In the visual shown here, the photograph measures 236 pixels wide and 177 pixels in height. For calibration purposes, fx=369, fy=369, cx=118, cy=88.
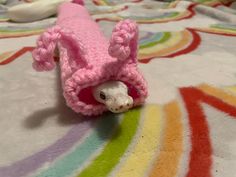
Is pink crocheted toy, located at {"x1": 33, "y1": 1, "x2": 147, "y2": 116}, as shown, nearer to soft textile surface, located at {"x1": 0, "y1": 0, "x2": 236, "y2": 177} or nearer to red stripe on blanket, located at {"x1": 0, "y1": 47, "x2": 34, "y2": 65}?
soft textile surface, located at {"x1": 0, "y1": 0, "x2": 236, "y2": 177}

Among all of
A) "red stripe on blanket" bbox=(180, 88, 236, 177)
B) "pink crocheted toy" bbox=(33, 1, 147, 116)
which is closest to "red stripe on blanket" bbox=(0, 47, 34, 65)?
"pink crocheted toy" bbox=(33, 1, 147, 116)

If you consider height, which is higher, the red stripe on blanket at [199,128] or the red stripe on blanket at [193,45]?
the red stripe on blanket at [199,128]

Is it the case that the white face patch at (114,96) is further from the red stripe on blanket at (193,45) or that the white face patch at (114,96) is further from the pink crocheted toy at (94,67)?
the red stripe on blanket at (193,45)

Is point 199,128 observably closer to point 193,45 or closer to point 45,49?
point 45,49

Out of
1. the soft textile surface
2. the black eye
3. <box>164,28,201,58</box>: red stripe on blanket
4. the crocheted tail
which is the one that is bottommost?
<box>164,28,201,58</box>: red stripe on blanket

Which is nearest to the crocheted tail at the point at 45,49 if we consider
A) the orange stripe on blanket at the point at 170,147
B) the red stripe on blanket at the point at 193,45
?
the orange stripe on blanket at the point at 170,147

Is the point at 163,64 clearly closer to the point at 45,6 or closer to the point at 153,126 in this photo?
the point at 153,126
